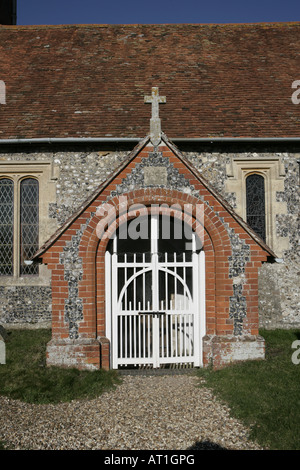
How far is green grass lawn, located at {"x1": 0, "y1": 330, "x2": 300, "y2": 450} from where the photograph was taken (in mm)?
4379

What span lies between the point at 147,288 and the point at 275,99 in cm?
619

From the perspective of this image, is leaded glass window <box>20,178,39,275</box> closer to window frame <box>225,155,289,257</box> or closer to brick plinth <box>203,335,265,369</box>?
window frame <box>225,155,289,257</box>

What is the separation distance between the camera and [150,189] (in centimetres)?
654

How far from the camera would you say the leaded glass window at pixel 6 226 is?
10.2 meters

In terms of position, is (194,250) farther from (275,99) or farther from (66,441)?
(275,99)

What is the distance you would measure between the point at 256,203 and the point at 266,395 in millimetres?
6078

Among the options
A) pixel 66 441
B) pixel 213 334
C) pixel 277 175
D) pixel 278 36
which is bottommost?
pixel 66 441

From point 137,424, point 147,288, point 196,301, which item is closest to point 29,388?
point 137,424

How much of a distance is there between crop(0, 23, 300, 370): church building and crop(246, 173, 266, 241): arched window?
0.09 ft

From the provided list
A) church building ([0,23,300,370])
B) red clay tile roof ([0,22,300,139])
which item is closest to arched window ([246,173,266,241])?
church building ([0,23,300,370])

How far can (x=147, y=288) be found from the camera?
30.8 feet

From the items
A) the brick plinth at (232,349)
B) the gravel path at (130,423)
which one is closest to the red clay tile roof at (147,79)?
the brick plinth at (232,349)

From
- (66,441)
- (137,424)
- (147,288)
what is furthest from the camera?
(147,288)

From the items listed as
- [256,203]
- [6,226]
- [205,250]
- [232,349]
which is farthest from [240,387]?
→ [6,226]
